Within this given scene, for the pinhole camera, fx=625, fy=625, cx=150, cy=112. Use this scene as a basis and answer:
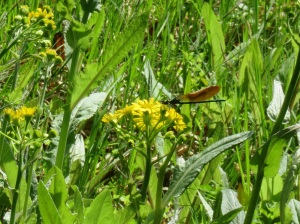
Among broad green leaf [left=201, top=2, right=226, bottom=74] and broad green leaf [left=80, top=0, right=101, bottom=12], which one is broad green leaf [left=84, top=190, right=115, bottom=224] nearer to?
broad green leaf [left=80, top=0, right=101, bottom=12]

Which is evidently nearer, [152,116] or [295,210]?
[152,116]

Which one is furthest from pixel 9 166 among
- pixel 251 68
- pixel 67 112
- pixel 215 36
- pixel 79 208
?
pixel 215 36

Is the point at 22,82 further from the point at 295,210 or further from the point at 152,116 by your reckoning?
the point at 295,210

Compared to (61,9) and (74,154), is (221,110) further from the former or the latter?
(61,9)

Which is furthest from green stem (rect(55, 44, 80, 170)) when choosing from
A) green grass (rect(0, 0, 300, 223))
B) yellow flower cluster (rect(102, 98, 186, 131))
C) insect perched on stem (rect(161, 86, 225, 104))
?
insect perched on stem (rect(161, 86, 225, 104))

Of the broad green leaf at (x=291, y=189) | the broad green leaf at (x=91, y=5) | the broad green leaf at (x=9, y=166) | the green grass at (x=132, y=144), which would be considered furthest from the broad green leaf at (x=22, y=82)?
the broad green leaf at (x=291, y=189)
